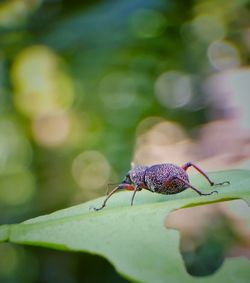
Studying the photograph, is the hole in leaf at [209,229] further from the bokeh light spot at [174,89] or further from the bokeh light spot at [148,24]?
the bokeh light spot at [148,24]

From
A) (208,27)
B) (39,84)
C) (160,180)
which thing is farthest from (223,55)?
(160,180)

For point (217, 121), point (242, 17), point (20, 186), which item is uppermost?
point (242, 17)

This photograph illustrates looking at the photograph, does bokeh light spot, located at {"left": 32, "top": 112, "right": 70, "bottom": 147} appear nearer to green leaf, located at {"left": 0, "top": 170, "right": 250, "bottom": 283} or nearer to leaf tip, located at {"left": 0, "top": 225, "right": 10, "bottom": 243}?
green leaf, located at {"left": 0, "top": 170, "right": 250, "bottom": 283}

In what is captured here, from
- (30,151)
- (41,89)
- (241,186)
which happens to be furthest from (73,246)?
(41,89)

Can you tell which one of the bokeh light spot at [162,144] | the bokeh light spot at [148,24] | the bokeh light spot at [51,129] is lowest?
the bokeh light spot at [162,144]

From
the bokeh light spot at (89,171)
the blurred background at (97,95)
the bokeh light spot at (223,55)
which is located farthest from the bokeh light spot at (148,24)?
the bokeh light spot at (89,171)

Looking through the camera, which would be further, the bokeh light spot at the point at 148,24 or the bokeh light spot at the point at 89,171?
the bokeh light spot at the point at 89,171

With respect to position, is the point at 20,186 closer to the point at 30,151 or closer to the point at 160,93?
the point at 30,151
